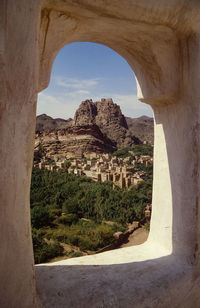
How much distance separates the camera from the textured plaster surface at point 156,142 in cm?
79

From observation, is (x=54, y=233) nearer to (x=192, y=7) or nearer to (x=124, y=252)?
(x=124, y=252)

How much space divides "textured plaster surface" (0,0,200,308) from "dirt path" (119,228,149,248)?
18.2 ft

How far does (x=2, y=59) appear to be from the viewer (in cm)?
74

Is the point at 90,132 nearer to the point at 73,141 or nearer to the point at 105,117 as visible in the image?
the point at 73,141

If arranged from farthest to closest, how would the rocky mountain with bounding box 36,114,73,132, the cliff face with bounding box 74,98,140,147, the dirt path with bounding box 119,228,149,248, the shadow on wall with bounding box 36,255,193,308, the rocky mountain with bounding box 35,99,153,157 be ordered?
1. the rocky mountain with bounding box 36,114,73,132
2. the cliff face with bounding box 74,98,140,147
3. the rocky mountain with bounding box 35,99,153,157
4. the dirt path with bounding box 119,228,149,248
5. the shadow on wall with bounding box 36,255,193,308

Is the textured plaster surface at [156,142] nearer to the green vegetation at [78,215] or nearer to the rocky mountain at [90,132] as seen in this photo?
the green vegetation at [78,215]

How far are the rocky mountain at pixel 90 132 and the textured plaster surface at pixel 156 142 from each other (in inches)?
1251

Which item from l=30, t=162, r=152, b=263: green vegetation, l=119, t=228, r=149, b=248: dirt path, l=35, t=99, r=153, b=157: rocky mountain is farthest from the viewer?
l=35, t=99, r=153, b=157: rocky mountain

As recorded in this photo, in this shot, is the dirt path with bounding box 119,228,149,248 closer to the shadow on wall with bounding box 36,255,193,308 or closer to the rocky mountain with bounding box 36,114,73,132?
the shadow on wall with bounding box 36,255,193,308

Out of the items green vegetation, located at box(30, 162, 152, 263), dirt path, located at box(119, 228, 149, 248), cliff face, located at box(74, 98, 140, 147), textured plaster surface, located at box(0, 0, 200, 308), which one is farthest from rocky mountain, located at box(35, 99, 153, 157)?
textured plaster surface, located at box(0, 0, 200, 308)

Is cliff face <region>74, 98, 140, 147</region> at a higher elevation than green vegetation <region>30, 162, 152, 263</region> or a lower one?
higher

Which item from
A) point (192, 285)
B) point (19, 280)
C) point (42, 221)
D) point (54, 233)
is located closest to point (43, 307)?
point (19, 280)

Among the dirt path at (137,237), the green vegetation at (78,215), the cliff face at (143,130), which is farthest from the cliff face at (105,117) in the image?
the dirt path at (137,237)

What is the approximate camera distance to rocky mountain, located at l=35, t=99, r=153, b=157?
1418 inches
